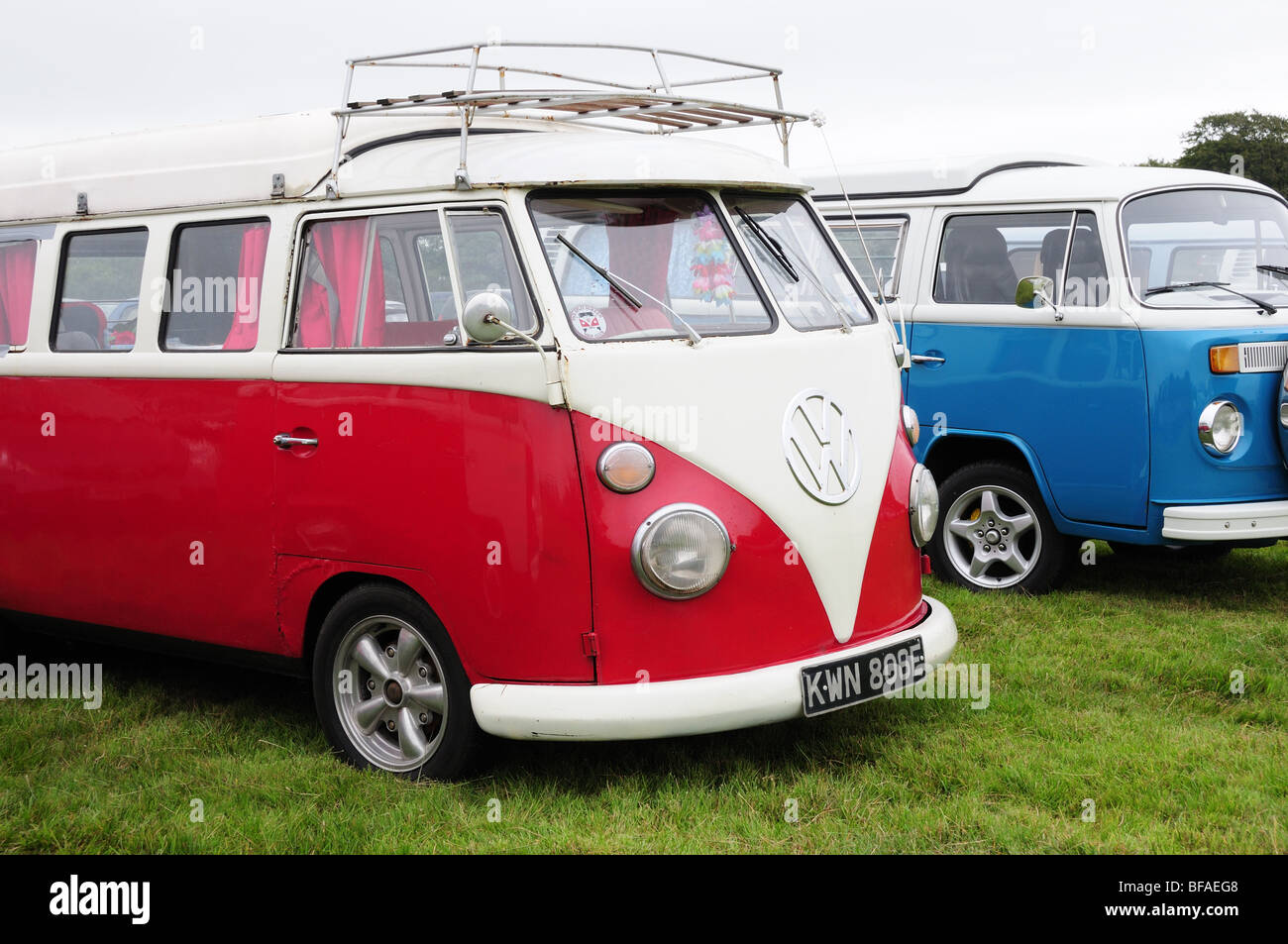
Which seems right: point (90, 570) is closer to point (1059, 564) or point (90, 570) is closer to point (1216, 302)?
→ point (1059, 564)

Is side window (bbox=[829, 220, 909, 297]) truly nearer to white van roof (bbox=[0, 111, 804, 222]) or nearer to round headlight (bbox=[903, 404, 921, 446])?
round headlight (bbox=[903, 404, 921, 446])

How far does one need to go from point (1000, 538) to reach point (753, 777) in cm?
343

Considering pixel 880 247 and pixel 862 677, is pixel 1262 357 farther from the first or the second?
pixel 862 677

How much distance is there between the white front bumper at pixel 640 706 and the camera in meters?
4.53

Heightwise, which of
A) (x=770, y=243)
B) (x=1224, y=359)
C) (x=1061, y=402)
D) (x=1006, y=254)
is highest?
(x=1006, y=254)

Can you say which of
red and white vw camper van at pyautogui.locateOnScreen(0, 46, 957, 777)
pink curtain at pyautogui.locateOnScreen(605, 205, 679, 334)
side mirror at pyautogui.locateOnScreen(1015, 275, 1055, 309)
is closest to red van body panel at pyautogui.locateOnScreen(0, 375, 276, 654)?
red and white vw camper van at pyautogui.locateOnScreen(0, 46, 957, 777)

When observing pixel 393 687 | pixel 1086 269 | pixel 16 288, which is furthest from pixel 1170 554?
pixel 16 288

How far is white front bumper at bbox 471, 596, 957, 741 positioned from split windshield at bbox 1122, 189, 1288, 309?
371 cm

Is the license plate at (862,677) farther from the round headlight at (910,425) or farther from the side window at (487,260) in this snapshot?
the side window at (487,260)

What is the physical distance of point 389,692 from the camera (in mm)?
5098

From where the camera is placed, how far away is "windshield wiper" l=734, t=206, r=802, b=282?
17.4ft

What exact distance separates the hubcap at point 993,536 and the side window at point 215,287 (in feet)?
14.0

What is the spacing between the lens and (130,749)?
17.8ft
